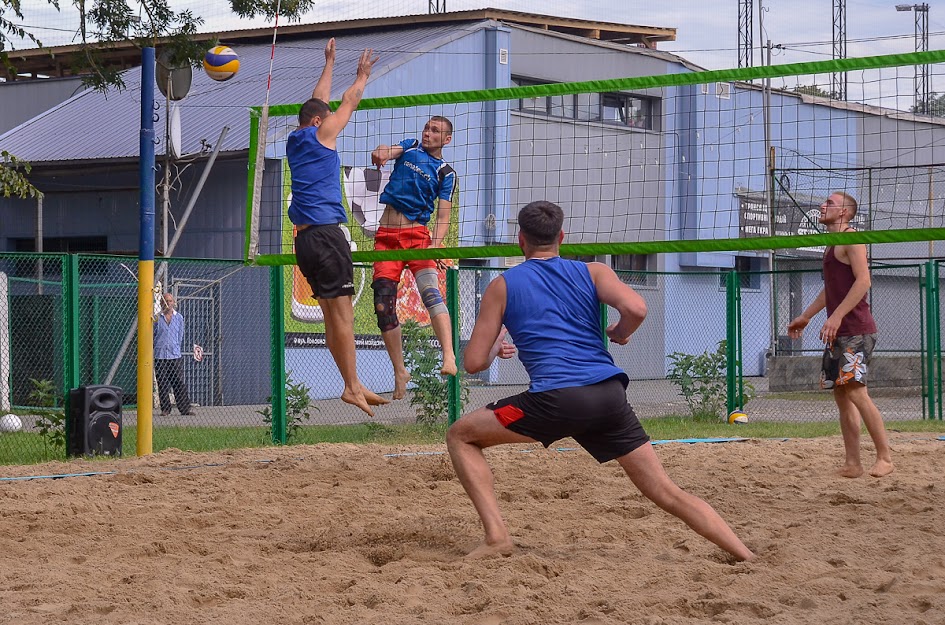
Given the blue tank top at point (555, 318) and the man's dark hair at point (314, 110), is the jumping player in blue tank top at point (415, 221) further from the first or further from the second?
the blue tank top at point (555, 318)

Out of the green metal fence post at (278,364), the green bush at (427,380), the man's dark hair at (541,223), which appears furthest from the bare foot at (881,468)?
the green metal fence post at (278,364)

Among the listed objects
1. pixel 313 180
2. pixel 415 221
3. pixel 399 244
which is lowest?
pixel 399 244

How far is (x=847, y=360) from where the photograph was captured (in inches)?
294

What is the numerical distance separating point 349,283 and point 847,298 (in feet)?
10.5

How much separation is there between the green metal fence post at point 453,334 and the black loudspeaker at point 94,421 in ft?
12.2

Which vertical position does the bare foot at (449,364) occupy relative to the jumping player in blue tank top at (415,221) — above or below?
below

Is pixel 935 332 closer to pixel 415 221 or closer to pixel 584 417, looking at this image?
pixel 415 221

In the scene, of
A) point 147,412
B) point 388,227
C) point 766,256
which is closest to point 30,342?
point 147,412

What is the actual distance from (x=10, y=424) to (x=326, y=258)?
6996mm

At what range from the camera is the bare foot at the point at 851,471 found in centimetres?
767

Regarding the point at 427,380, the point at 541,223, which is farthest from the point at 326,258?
the point at 427,380

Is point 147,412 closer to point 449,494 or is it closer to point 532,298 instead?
point 449,494

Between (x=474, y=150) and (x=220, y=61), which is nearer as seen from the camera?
(x=220, y=61)

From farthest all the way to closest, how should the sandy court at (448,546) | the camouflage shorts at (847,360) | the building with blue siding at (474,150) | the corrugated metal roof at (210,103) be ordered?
the corrugated metal roof at (210,103), the building with blue siding at (474,150), the camouflage shorts at (847,360), the sandy court at (448,546)
